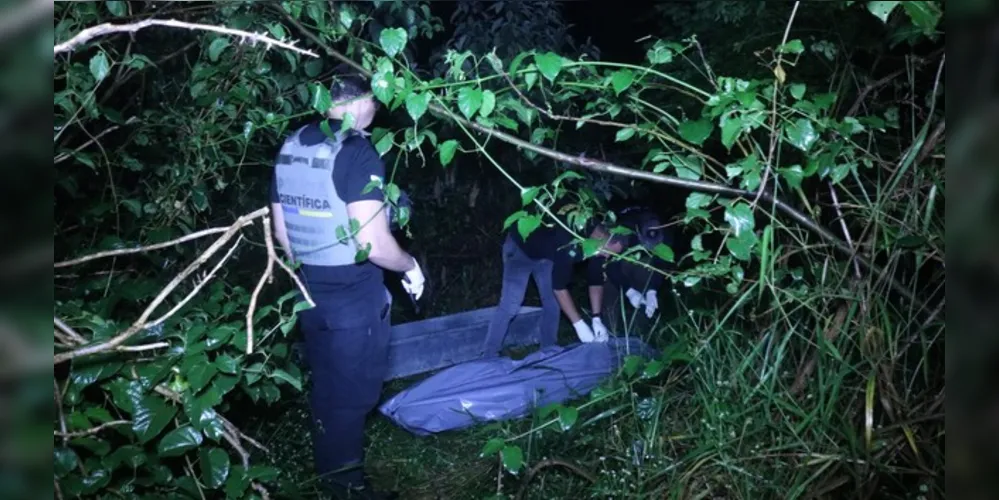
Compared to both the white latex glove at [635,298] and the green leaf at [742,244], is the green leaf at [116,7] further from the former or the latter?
the white latex glove at [635,298]

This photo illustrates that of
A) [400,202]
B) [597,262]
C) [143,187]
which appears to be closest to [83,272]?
[143,187]

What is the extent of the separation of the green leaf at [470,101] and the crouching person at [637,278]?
0.91 metres

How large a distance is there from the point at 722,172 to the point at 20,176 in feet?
6.75

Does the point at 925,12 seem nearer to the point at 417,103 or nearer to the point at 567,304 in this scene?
the point at 417,103

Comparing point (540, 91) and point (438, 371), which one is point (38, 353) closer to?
point (540, 91)

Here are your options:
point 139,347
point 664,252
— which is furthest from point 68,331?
point 664,252

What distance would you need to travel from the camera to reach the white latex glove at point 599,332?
151 inches

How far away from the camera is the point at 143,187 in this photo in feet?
10.4

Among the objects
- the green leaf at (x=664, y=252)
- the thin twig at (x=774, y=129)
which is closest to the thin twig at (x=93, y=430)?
the green leaf at (x=664, y=252)

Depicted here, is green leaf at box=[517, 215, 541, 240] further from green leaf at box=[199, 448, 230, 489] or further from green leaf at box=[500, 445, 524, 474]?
green leaf at box=[199, 448, 230, 489]

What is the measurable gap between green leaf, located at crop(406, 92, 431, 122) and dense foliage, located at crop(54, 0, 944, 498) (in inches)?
0.5

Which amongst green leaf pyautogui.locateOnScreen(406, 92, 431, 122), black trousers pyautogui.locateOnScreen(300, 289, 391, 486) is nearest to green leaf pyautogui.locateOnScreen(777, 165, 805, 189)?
green leaf pyautogui.locateOnScreen(406, 92, 431, 122)

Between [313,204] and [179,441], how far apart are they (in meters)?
1.08

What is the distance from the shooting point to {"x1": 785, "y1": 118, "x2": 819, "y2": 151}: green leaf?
2.21 metres
